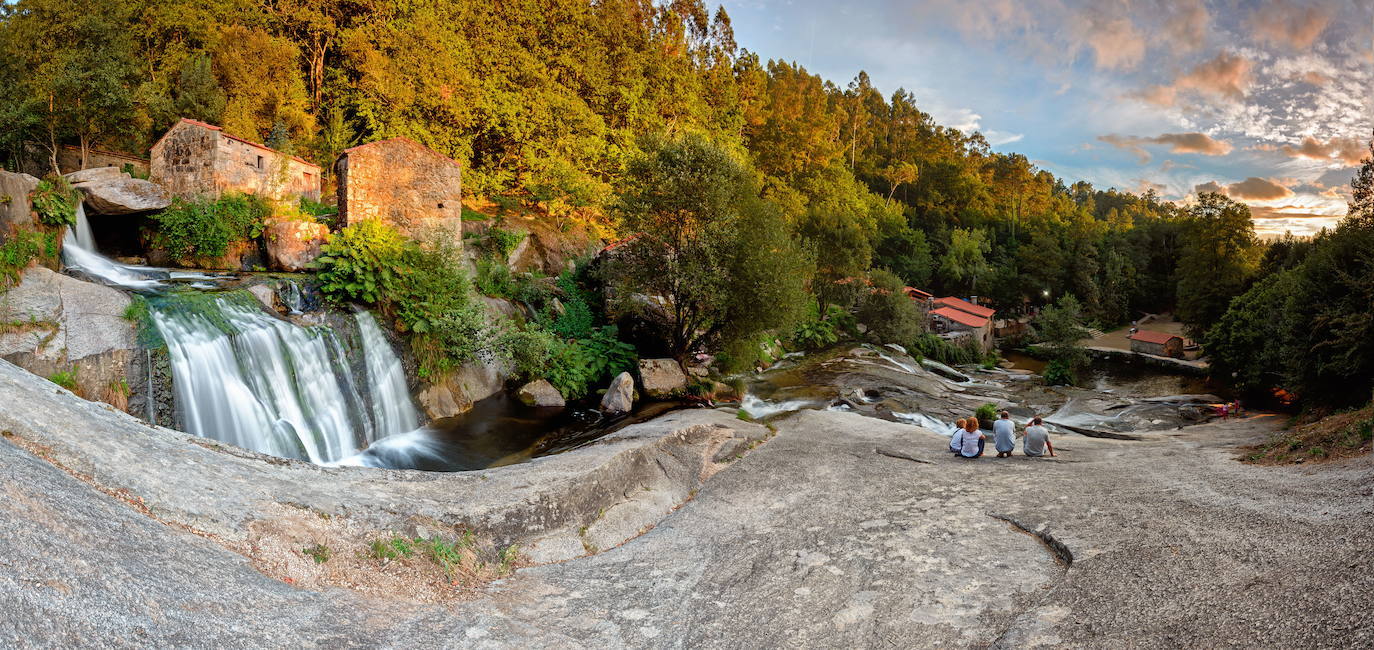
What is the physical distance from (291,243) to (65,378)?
8.59 m

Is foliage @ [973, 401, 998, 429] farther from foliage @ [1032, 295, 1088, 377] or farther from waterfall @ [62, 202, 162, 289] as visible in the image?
foliage @ [1032, 295, 1088, 377]

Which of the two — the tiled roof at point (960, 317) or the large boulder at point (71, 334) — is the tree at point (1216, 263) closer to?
the tiled roof at point (960, 317)

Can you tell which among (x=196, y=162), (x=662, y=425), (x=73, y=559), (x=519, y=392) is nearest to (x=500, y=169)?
(x=196, y=162)

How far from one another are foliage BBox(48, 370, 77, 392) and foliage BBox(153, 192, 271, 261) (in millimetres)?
8584

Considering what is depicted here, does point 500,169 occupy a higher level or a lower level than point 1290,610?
higher

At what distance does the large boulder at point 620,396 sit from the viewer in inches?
664

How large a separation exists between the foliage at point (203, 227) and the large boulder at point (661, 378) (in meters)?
12.1

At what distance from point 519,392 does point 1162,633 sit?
15.2 meters

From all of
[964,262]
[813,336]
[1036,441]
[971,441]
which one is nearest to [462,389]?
[971,441]

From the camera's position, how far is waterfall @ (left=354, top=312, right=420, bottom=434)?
1387cm

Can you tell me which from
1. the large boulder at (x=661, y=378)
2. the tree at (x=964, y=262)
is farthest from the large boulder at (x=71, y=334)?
the tree at (x=964, y=262)

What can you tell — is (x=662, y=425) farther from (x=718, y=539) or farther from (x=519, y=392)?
(x=519, y=392)

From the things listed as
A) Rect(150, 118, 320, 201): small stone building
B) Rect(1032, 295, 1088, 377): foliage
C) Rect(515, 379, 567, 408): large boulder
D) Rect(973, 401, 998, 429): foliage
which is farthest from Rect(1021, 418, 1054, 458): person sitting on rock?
Rect(1032, 295, 1088, 377): foliage

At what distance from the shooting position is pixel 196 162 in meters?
17.8
